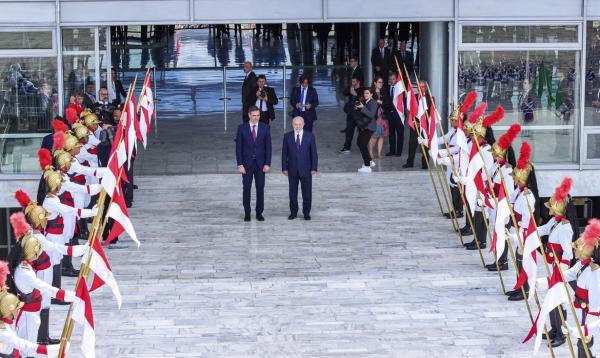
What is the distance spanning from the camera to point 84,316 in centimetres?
1191

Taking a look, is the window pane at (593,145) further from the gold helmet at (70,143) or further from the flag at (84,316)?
the flag at (84,316)

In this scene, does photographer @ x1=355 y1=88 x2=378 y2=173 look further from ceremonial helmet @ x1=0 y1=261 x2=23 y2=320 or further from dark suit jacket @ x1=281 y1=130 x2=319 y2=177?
ceremonial helmet @ x1=0 y1=261 x2=23 y2=320

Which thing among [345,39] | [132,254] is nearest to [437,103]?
[132,254]

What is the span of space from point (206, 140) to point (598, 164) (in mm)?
7889

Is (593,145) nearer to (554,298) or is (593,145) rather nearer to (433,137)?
(433,137)

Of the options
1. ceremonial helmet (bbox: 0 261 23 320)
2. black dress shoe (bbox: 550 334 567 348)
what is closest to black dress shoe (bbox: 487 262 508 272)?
black dress shoe (bbox: 550 334 567 348)

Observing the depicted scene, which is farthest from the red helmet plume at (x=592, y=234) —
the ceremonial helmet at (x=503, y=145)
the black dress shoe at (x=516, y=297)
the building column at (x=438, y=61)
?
the building column at (x=438, y=61)

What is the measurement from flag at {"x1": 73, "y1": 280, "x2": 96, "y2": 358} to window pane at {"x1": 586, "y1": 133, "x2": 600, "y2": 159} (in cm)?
1242

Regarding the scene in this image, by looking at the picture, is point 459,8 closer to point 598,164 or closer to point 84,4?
point 598,164

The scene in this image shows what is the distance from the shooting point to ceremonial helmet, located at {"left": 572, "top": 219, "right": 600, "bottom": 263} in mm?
11758

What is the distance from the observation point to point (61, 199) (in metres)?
15.3

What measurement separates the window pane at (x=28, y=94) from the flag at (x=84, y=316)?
10.1 m

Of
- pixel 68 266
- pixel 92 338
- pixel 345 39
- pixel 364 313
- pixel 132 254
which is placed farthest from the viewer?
pixel 345 39

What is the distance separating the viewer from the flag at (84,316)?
11834 millimetres
